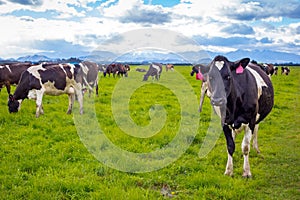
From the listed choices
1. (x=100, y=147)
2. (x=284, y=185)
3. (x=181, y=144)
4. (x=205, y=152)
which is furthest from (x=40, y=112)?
(x=284, y=185)

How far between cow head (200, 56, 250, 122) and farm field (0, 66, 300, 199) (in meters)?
1.70

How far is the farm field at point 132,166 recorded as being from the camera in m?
6.00

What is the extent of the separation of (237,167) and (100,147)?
3.76 meters

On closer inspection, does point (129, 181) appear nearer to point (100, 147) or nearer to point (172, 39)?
point (100, 147)

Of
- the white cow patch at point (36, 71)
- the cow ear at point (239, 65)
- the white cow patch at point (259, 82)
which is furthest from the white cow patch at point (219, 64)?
the white cow patch at point (36, 71)

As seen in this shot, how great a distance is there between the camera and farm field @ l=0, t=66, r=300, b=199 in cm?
600

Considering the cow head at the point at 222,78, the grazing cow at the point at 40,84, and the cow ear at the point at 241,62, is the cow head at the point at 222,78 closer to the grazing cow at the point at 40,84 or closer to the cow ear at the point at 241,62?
the cow ear at the point at 241,62

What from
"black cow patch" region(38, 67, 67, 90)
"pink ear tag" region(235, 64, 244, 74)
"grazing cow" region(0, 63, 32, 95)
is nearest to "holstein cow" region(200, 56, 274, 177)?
"pink ear tag" region(235, 64, 244, 74)

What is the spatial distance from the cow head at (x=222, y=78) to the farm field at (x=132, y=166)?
5.56 feet

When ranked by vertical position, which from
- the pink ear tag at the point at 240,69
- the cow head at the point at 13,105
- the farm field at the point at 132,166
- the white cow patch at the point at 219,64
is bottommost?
the farm field at the point at 132,166

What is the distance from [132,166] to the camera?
7.41 meters

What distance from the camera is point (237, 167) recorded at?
748 centimetres

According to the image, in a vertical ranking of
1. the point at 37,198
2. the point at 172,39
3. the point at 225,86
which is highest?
the point at 172,39

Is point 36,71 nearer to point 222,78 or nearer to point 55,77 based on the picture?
point 55,77
